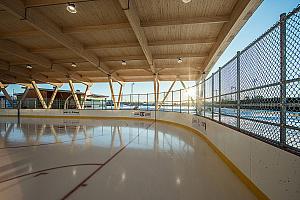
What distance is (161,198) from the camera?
236 cm

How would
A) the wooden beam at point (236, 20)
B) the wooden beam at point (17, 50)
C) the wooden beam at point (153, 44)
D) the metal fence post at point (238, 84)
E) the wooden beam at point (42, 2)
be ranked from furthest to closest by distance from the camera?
1. the wooden beam at point (17, 50)
2. the wooden beam at point (153, 44)
3. the wooden beam at point (42, 2)
4. the wooden beam at point (236, 20)
5. the metal fence post at point (238, 84)

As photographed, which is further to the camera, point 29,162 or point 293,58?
point 29,162

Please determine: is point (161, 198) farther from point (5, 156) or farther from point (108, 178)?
point (5, 156)

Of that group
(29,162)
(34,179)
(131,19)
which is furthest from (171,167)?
(131,19)

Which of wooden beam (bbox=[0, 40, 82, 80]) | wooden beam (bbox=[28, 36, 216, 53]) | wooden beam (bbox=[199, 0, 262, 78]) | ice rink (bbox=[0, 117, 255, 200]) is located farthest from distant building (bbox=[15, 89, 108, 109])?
ice rink (bbox=[0, 117, 255, 200])

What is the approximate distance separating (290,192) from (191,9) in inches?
254

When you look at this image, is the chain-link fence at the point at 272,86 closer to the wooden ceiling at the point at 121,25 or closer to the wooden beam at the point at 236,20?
the wooden beam at the point at 236,20

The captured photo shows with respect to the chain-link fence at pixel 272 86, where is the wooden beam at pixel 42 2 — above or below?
above

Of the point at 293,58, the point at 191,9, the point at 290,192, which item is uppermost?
the point at 191,9

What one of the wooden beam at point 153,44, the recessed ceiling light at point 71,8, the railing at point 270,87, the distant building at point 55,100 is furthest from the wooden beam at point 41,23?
the distant building at point 55,100

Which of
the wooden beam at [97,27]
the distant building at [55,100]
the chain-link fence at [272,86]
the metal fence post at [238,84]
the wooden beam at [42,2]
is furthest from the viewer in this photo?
the distant building at [55,100]

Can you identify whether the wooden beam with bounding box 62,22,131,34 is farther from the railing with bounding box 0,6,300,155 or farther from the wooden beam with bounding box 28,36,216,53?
the railing with bounding box 0,6,300,155

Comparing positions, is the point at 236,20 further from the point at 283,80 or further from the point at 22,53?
the point at 22,53

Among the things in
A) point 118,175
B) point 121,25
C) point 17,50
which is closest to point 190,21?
point 121,25
